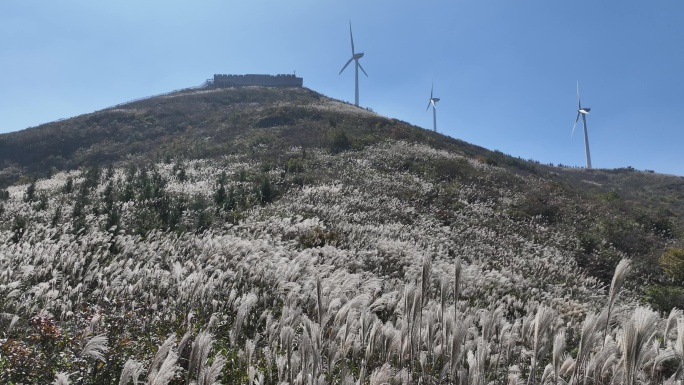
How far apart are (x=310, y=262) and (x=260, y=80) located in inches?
3864

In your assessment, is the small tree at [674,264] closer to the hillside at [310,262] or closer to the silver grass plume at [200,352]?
the hillside at [310,262]

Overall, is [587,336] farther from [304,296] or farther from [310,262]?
[310,262]

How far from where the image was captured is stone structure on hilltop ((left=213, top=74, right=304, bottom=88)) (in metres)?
98.9

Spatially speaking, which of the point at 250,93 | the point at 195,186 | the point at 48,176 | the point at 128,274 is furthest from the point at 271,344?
the point at 250,93

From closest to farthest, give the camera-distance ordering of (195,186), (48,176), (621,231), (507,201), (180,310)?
(180,310) < (621,231) < (195,186) < (507,201) < (48,176)

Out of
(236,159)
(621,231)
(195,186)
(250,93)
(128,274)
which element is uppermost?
(250,93)

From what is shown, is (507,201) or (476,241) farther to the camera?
(507,201)

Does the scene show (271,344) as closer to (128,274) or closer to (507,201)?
(128,274)

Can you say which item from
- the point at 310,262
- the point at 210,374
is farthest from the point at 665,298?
the point at 210,374

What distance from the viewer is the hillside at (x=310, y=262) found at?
381 cm

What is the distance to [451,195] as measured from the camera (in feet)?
88.5

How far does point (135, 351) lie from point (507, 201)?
2603 centimetres

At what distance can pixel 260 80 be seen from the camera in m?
99.8

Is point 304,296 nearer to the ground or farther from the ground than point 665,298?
farther from the ground
